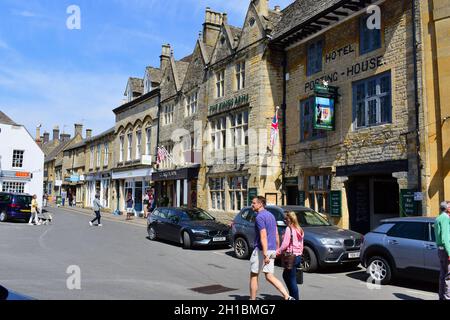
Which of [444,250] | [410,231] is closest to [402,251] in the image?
[410,231]

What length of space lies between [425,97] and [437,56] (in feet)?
4.33

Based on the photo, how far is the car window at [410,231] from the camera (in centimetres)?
906

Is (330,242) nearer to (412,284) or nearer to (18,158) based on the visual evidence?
(412,284)

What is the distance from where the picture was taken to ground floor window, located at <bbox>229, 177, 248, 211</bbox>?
71.9 ft

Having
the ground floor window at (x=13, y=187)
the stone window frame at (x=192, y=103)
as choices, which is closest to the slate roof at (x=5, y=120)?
the ground floor window at (x=13, y=187)

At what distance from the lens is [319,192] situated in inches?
714

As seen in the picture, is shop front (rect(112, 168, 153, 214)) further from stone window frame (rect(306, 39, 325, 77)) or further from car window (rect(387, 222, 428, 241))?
car window (rect(387, 222, 428, 241))

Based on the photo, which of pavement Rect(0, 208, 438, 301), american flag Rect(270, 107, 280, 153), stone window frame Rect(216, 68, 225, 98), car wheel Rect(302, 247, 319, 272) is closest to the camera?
pavement Rect(0, 208, 438, 301)

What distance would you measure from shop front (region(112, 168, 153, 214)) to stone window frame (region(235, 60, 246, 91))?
12.5 meters

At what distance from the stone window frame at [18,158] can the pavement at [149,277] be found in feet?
84.1

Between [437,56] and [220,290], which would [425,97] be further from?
[220,290]

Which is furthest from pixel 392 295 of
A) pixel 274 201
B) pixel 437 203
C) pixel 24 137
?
pixel 24 137

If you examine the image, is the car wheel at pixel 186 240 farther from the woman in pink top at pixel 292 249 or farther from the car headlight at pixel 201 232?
the woman in pink top at pixel 292 249

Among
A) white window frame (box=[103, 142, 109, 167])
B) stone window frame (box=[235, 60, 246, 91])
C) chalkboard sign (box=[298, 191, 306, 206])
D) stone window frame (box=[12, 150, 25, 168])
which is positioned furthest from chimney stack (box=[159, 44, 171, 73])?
chalkboard sign (box=[298, 191, 306, 206])
